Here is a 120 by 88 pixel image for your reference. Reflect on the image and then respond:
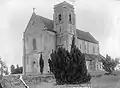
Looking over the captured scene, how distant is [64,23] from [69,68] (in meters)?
30.4

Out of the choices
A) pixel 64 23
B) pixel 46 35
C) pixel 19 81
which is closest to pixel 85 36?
pixel 64 23

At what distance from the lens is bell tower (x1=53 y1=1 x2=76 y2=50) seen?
5519 centimetres

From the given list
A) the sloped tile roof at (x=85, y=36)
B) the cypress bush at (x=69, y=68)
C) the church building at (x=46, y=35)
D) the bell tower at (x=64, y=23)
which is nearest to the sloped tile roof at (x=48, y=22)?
the church building at (x=46, y=35)

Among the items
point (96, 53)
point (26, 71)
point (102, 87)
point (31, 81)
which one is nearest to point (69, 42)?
point (26, 71)

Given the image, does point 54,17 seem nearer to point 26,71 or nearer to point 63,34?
point 63,34

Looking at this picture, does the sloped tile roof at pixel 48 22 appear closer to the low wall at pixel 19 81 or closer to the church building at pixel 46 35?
the church building at pixel 46 35

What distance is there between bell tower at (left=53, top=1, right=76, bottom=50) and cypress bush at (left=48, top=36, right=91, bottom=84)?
1025 inches

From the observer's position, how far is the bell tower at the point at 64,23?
181ft

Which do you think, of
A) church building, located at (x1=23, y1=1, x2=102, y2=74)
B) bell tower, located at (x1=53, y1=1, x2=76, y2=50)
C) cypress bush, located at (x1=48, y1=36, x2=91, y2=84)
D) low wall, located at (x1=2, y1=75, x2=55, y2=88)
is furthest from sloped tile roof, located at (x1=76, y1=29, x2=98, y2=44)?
cypress bush, located at (x1=48, y1=36, x2=91, y2=84)

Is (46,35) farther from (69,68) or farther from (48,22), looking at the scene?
(69,68)

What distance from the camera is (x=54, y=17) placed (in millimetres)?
58344

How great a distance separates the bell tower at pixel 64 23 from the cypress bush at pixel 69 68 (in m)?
26.0

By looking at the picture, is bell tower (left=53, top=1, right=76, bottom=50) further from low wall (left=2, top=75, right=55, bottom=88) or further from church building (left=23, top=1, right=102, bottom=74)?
low wall (left=2, top=75, right=55, bottom=88)

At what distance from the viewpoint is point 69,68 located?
87.9ft
